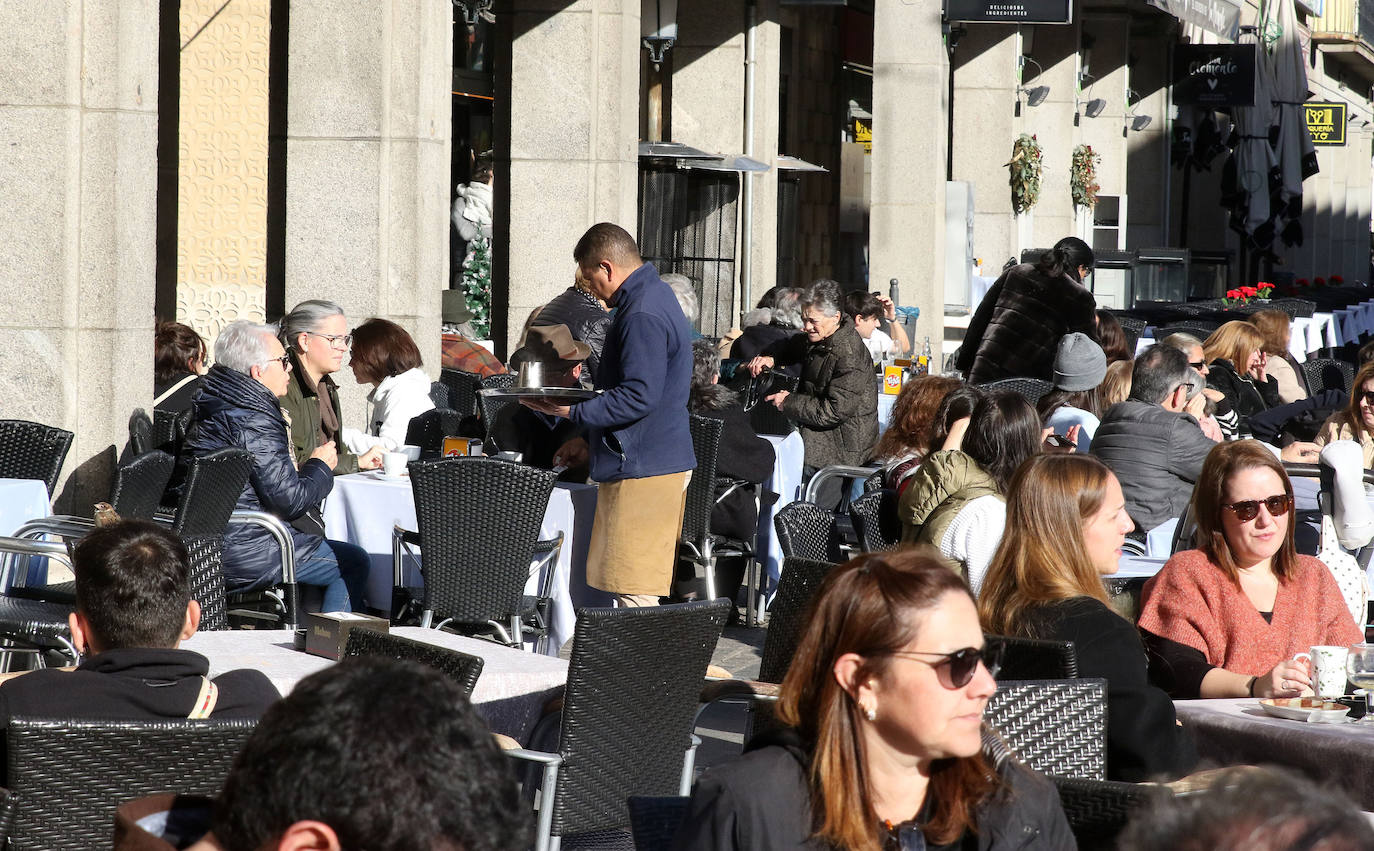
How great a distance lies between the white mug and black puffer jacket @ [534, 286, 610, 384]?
500 centimetres

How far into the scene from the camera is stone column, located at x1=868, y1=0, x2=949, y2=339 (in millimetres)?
18328

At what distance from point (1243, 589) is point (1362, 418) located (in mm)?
3386

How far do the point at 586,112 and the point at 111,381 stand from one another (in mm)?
6273

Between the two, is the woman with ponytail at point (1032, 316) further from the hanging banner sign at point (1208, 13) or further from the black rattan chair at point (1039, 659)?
the hanging banner sign at point (1208, 13)

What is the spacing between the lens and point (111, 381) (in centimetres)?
770

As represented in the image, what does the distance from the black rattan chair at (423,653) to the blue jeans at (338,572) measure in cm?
265

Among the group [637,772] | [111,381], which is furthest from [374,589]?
[637,772]

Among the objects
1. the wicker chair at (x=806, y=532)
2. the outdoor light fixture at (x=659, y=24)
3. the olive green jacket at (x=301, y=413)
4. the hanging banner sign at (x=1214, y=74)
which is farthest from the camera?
the hanging banner sign at (x=1214, y=74)

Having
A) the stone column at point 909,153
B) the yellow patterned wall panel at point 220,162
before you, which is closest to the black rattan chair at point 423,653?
the yellow patterned wall panel at point 220,162

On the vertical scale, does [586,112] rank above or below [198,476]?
above

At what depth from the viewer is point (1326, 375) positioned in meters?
13.6

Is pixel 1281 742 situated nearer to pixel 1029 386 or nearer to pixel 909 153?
pixel 1029 386

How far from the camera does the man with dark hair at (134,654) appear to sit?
3297 mm

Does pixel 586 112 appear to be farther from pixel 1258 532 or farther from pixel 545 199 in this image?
pixel 1258 532
